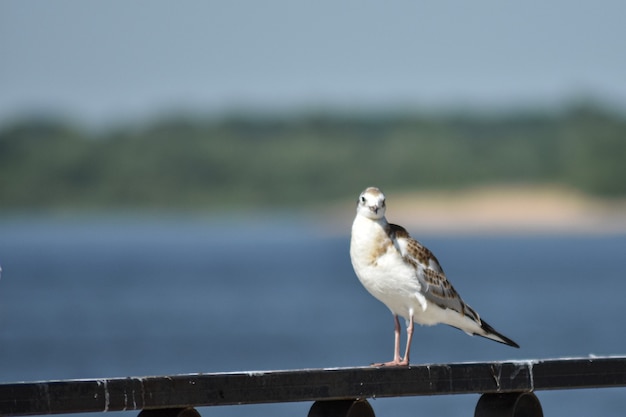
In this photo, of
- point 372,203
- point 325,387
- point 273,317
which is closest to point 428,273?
point 372,203

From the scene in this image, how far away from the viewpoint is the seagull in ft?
20.6

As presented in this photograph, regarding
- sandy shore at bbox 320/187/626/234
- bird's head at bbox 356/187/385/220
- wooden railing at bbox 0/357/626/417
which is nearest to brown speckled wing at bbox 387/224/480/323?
→ bird's head at bbox 356/187/385/220

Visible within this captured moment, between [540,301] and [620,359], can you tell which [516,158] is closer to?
[540,301]

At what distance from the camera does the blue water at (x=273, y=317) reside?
38344 millimetres

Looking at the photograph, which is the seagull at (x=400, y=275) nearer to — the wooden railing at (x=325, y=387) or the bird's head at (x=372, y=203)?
the bird's head at (x=372, y=203)

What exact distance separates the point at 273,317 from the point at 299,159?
4139 inches

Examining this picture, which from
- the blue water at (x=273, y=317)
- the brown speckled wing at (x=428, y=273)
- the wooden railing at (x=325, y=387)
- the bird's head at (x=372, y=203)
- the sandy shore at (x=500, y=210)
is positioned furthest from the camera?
the sandy shore at (x=500, y=210)

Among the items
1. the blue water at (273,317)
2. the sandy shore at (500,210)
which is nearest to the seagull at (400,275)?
the blue water at (273,317)

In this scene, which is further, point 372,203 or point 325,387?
point 372,203

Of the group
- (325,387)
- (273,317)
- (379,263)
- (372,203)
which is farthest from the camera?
(273,317)

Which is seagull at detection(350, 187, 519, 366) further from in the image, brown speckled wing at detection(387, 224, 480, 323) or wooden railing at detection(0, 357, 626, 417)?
wooden railing at detection(0, 357, 626, 417)

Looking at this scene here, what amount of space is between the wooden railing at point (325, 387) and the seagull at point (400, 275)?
0.63 metres

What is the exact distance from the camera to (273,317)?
2394 inches

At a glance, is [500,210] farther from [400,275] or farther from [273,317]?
[400,275]
